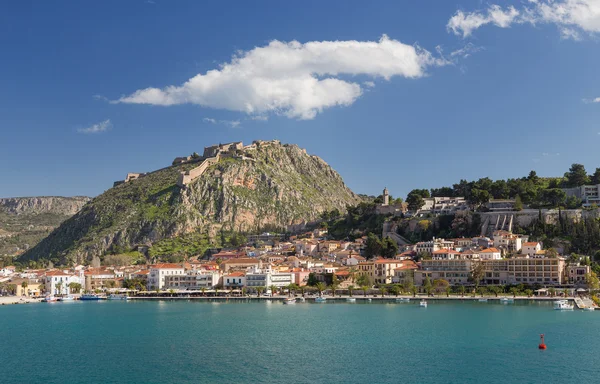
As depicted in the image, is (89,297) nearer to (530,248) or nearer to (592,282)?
(530,248)

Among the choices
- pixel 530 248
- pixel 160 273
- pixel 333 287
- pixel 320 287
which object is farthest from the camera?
pixel 160 273

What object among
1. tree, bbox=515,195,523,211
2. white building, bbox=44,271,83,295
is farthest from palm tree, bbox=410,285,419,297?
white building, bbox=44,271,83,295

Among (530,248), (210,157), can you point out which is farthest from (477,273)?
(210,157)

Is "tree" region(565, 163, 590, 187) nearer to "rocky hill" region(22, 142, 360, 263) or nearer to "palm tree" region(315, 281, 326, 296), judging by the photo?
"palm tree" region(315, 281, 326, 296)

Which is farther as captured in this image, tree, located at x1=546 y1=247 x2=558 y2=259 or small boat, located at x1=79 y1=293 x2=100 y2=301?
small boat, located at x1=79 y1=293 x2=100 y2=301

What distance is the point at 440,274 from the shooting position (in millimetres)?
88250

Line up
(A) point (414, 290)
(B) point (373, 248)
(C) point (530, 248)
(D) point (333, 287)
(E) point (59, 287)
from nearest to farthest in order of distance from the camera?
(A) point (414, 290) < (C) point (530, 248) < (D) point (333, 287) < (B) point (373, 248) < (E) point (59, 287)

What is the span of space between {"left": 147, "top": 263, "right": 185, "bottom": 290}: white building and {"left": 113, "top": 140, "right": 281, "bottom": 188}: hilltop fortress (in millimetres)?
50586

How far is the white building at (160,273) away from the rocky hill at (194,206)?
116 feet

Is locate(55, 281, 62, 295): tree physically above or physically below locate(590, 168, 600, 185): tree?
below

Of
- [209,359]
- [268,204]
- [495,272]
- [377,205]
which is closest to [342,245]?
[377,205]

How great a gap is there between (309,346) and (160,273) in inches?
2417

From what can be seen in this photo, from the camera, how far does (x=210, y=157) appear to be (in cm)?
16850

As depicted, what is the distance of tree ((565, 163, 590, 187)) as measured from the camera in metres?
106
